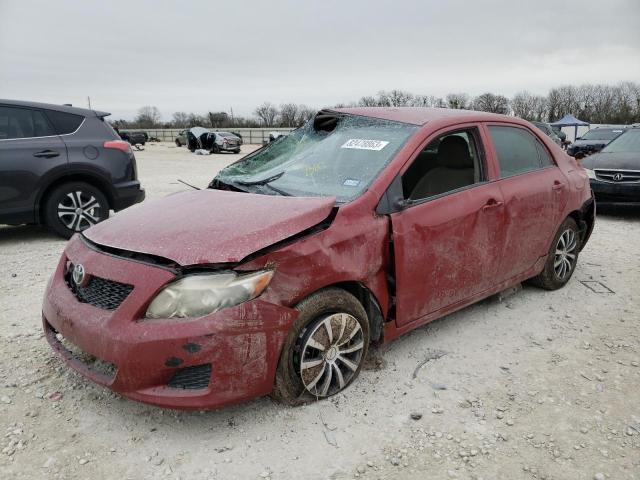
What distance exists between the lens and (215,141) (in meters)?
31.8

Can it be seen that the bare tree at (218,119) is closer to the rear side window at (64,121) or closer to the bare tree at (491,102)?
the bare tree at (491,102)

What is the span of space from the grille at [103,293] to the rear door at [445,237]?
1459 mm

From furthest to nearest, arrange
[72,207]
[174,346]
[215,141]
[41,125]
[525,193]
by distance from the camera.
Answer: [215,141] → [72,207] → [41,125] → [525,193] → [174,346]

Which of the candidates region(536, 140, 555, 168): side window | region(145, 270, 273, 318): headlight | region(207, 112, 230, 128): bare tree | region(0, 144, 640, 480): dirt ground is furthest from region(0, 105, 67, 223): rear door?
region(207, 112, 230, 128): bare tree

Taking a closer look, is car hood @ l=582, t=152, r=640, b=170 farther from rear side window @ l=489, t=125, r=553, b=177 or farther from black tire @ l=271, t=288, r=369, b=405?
black tire @ l=271, t=288, r=369, b=405

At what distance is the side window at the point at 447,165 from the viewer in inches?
132

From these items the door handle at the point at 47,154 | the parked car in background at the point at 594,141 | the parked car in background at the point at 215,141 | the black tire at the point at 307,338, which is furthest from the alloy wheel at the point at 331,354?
the parked car in background at the point at 215,141

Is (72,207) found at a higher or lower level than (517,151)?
lower

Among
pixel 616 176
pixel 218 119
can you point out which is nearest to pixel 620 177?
pixel 616 176

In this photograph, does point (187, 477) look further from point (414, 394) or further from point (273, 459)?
point (414, 394)

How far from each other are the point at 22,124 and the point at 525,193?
5782 mm

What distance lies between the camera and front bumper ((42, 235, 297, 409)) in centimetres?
230

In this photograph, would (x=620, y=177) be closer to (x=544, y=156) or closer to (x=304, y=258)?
(x=544, y=156)

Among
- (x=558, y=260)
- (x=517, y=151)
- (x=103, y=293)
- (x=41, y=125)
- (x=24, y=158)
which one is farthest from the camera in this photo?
(x=41, y=125)
